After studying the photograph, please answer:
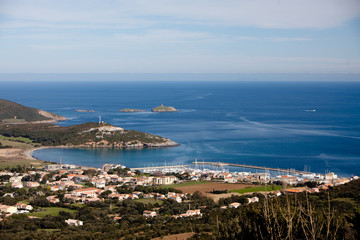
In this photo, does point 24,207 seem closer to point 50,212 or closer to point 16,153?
point 50,212

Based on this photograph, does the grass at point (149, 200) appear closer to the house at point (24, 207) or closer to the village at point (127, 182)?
the village at point (127, 182)

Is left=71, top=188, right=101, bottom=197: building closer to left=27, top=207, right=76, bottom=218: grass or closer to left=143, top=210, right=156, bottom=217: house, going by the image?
left=27, top=207, right=76, bottom=218: grass

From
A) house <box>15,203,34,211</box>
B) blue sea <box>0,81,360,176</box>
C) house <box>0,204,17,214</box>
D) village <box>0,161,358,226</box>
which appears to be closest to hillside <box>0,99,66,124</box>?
blue sea <box>0,81,360,176</box>

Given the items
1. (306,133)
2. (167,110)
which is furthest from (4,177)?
(167,110)

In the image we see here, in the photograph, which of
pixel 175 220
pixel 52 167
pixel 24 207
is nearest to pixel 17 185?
pixel 24 207

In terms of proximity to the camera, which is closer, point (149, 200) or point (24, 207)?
point (24, 207)

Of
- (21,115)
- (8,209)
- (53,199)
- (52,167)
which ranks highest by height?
(8,209)

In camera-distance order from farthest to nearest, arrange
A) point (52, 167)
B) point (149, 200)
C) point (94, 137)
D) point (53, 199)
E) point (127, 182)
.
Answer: point (94, 137) < point (52, 167) < point (127, 182) < point (149, 200) < point (53, 199)
